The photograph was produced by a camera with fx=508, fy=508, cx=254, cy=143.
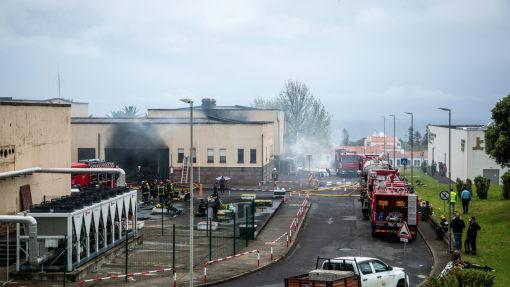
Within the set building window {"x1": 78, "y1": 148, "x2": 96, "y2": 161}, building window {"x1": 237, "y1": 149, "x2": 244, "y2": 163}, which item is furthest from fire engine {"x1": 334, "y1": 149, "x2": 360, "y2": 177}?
building window {"x1": 78, "y1": 148, "x2": 96, "y2": 161}

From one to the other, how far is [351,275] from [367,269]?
912mm

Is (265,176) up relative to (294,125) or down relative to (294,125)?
down

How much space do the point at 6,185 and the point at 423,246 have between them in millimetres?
19219

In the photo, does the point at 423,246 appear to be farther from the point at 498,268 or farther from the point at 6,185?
the point at 6,185

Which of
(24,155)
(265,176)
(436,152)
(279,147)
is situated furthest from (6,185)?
(436,152)

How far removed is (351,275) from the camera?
14.5 metres

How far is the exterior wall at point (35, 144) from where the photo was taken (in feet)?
76.7

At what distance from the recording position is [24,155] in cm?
2489

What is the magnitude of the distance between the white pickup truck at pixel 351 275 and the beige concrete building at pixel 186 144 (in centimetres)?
3196

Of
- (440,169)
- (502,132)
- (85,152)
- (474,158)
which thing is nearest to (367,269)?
(502,132)

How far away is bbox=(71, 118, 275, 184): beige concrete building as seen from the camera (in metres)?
48.2

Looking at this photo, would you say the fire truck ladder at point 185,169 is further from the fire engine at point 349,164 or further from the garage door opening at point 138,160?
the fire engine at point 349,164

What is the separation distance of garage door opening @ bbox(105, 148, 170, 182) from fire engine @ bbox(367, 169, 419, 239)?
2788 cm

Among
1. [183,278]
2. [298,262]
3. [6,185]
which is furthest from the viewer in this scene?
[6,185]
